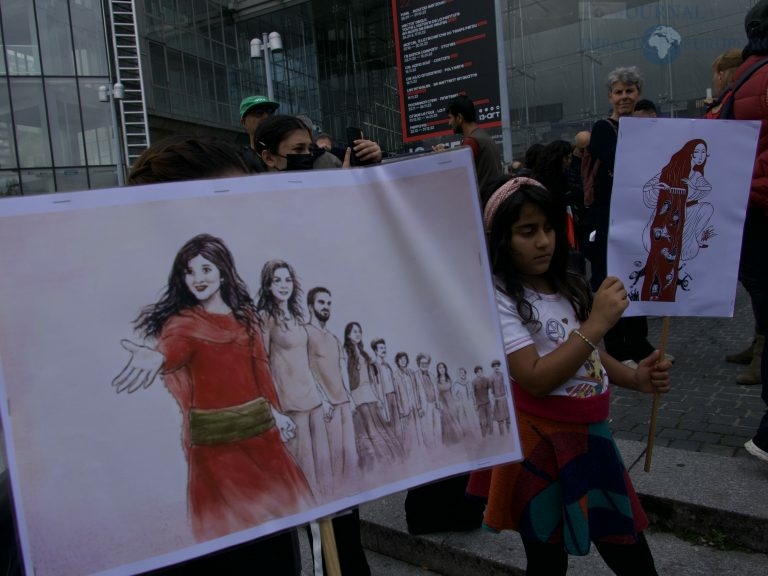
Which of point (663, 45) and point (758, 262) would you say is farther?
point (663, 45)

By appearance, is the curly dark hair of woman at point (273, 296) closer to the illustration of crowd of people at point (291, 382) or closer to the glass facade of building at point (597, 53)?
the illustration of crowd of people at point (291, 382)

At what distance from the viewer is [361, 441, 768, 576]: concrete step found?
2555 millimetres

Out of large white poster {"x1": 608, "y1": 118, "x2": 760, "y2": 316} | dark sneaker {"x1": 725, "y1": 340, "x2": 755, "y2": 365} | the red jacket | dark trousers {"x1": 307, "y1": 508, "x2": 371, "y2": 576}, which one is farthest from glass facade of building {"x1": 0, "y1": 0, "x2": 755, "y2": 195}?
dark trousers {"x1": 307, "y1": 508, "x2": 371, "y2": 576}

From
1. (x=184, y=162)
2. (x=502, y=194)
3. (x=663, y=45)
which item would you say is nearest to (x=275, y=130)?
(x=502, y=194)

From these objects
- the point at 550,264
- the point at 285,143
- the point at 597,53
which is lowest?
the point at 550,264

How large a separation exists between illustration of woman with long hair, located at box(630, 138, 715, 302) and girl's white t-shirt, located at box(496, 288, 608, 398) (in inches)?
19.6

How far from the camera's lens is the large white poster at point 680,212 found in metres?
2.12

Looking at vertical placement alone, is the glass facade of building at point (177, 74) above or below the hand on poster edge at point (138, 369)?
above

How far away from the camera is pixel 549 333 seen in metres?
1.79

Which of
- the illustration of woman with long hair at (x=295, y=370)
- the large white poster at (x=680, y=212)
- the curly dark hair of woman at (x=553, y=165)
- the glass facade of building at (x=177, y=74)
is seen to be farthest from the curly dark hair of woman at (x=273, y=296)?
the glass facade of building at (x=177, y=74)

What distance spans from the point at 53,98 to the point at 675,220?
2479cm

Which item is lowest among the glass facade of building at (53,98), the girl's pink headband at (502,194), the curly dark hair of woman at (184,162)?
the girl's pink headband at (502,194)

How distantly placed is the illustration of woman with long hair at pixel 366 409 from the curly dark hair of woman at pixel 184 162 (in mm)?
446

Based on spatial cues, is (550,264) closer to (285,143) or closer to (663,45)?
(285,143)
